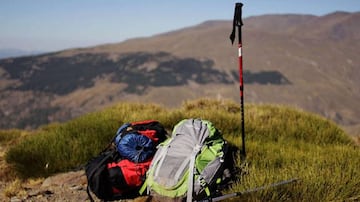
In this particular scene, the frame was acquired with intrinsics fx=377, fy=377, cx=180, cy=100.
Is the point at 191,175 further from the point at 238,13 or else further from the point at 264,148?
the point at 238,13

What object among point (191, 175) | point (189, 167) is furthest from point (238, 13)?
point (191, 175)

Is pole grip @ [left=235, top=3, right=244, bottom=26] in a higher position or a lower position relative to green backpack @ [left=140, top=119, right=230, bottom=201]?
higher

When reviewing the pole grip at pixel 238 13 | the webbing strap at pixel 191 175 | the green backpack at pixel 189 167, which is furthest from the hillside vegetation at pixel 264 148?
the pole grip at pixel 238 13

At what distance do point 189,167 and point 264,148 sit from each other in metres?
2.34

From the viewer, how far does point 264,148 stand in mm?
7004

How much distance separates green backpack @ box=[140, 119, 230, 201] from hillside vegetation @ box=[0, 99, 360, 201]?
36 cm

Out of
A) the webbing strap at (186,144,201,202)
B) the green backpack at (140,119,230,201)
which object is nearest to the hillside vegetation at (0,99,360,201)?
the green backpack at (140,119,230,201)

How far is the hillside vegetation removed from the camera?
15.6ft

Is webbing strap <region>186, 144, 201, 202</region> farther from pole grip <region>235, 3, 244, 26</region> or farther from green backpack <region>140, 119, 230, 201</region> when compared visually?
pole grip <region>235, 3, 244, 26</region>

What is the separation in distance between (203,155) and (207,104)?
272 inches

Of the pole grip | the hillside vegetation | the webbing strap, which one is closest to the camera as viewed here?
the hillside vegetation

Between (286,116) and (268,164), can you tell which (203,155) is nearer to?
(268,164)

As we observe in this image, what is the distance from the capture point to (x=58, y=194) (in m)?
6.22

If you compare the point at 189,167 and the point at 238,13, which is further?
the point at 238,13
